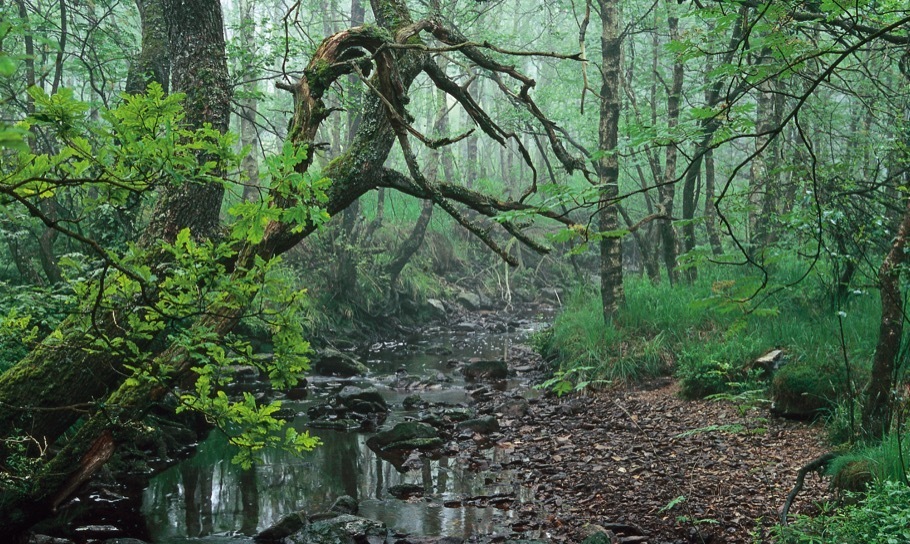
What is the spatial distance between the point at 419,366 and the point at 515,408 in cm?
414

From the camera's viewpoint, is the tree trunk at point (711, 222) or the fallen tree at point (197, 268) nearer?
the fallen tree at point (197, 268)

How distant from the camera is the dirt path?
5082 mm

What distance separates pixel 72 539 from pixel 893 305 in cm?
652

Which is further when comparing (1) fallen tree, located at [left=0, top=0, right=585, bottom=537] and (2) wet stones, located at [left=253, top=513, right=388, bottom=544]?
(2) wet stones, located at [left=253, top=513, right=388, bottom=544]

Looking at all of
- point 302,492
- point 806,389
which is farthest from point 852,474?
point 302,492

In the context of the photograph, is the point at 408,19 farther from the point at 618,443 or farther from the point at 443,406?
the point at 443,406

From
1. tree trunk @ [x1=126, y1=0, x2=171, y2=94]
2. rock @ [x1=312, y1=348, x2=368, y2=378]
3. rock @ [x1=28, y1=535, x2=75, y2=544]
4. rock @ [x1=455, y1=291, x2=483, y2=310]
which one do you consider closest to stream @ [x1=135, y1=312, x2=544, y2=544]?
rock @ [x1=28, y1=535, x2=75, y2=544]

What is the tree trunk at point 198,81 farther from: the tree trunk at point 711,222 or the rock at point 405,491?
the tree trunk at point 711,222

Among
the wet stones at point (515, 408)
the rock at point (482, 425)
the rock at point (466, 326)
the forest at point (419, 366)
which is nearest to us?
the forest at point (419, 366)

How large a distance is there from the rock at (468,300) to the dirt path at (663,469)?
11.2 m

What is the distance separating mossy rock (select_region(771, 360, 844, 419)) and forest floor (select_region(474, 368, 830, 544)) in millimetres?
155

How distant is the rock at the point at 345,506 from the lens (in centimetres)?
619

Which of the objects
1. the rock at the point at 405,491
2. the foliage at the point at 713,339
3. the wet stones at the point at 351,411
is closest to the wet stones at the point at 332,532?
the rock at the point at 405,491

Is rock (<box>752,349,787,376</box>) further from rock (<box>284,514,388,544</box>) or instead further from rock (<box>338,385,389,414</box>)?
rock (<box>338,385,389,414</box>)
